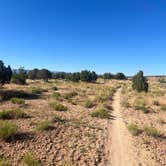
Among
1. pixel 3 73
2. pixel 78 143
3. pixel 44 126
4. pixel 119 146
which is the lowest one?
pixel 119 146

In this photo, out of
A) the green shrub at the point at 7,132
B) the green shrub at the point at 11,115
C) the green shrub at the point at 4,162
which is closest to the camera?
the green shrub at the point at 4,162

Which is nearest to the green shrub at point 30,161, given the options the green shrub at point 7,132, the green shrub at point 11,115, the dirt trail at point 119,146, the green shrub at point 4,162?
the green shrub at point 4,162

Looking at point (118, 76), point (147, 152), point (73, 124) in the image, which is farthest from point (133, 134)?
point (118, 76)

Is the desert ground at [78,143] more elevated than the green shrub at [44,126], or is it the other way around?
the green shrub at [44,126]

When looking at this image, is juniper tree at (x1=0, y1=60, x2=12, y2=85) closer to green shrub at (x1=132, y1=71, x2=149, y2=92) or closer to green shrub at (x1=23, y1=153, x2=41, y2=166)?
green shrub at (x1=23, y1=153, x2=41, y2=166)

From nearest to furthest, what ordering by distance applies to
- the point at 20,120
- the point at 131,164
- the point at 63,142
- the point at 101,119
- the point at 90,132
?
1. the point at 131,164
2. the point at 63,142
3. the point at 90,132
4. the point at 20,120
5. the point at 101,119

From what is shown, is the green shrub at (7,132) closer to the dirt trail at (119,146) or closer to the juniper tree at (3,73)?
the dirt trail at (119,146)

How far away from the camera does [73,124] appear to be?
45.8 ft

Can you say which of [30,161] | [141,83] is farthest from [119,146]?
[141,83]

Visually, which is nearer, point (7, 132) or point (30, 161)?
point (30, 161)

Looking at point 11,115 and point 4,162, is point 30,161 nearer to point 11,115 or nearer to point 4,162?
point 4,162

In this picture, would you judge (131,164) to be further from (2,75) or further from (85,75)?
(85,75)

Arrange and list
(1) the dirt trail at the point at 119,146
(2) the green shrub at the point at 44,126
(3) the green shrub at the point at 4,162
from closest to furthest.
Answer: (3) the green shrub at the point at 4,162
(1) the dirt trail at the point at 119,146
(2) the green shrub at the point at 44,126

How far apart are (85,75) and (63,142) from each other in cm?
7099
